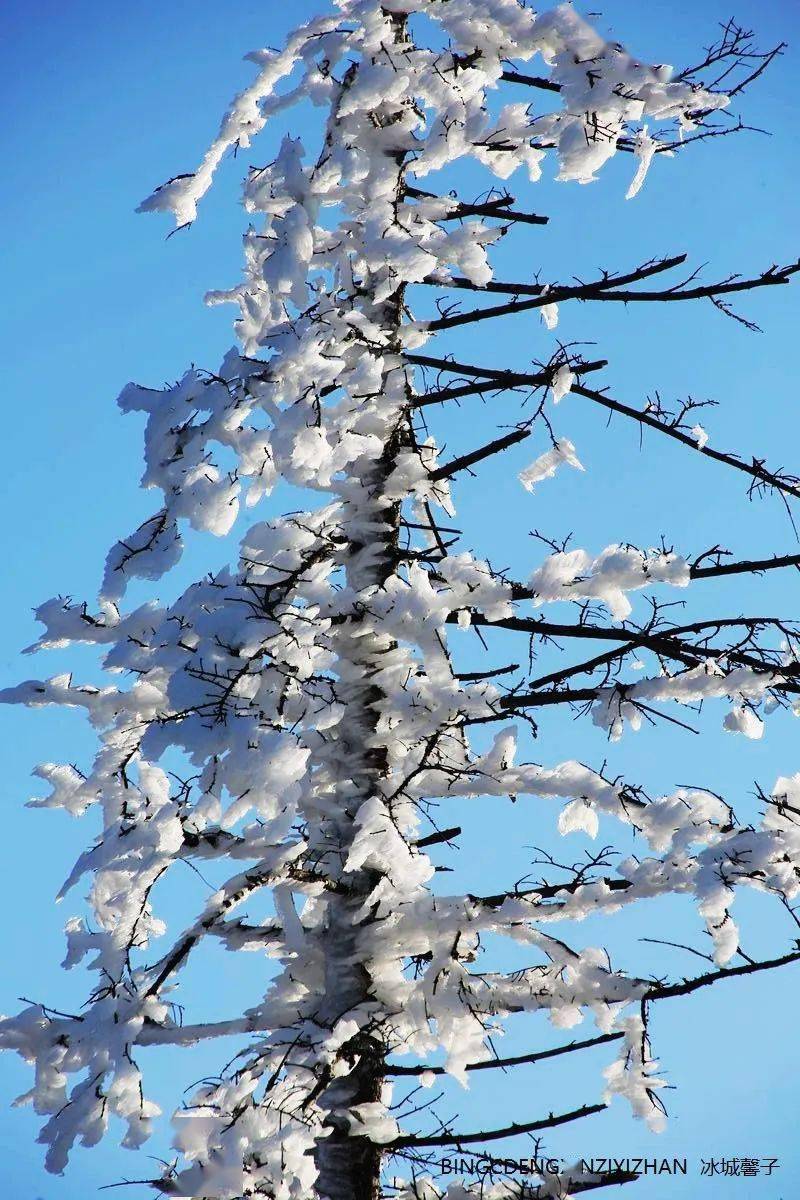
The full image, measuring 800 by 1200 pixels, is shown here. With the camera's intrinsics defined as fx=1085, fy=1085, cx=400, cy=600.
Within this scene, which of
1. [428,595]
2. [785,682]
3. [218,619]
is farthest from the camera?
[785,682]

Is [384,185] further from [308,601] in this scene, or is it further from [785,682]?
[785,682]

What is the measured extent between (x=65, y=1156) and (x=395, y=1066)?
5.55ft

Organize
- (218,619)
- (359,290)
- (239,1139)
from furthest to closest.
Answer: (359,290), (218,619), (239,1139)

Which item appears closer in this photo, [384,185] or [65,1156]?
[65,1156]

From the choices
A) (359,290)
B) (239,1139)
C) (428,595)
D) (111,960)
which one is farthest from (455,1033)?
(359,290)

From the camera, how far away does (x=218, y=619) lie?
4.64 metres

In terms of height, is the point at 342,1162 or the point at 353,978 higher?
the point at 353,978

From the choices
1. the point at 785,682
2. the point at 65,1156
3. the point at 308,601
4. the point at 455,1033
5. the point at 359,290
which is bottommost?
the point at 65,1156

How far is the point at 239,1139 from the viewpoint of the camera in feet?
13.9

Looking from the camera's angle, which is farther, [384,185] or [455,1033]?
[384,185]

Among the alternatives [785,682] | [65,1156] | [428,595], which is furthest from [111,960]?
[785,682]

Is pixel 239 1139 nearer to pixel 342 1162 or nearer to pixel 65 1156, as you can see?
pixel 65 1156

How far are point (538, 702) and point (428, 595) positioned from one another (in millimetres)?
961

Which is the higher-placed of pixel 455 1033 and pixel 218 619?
pixel 218 619
